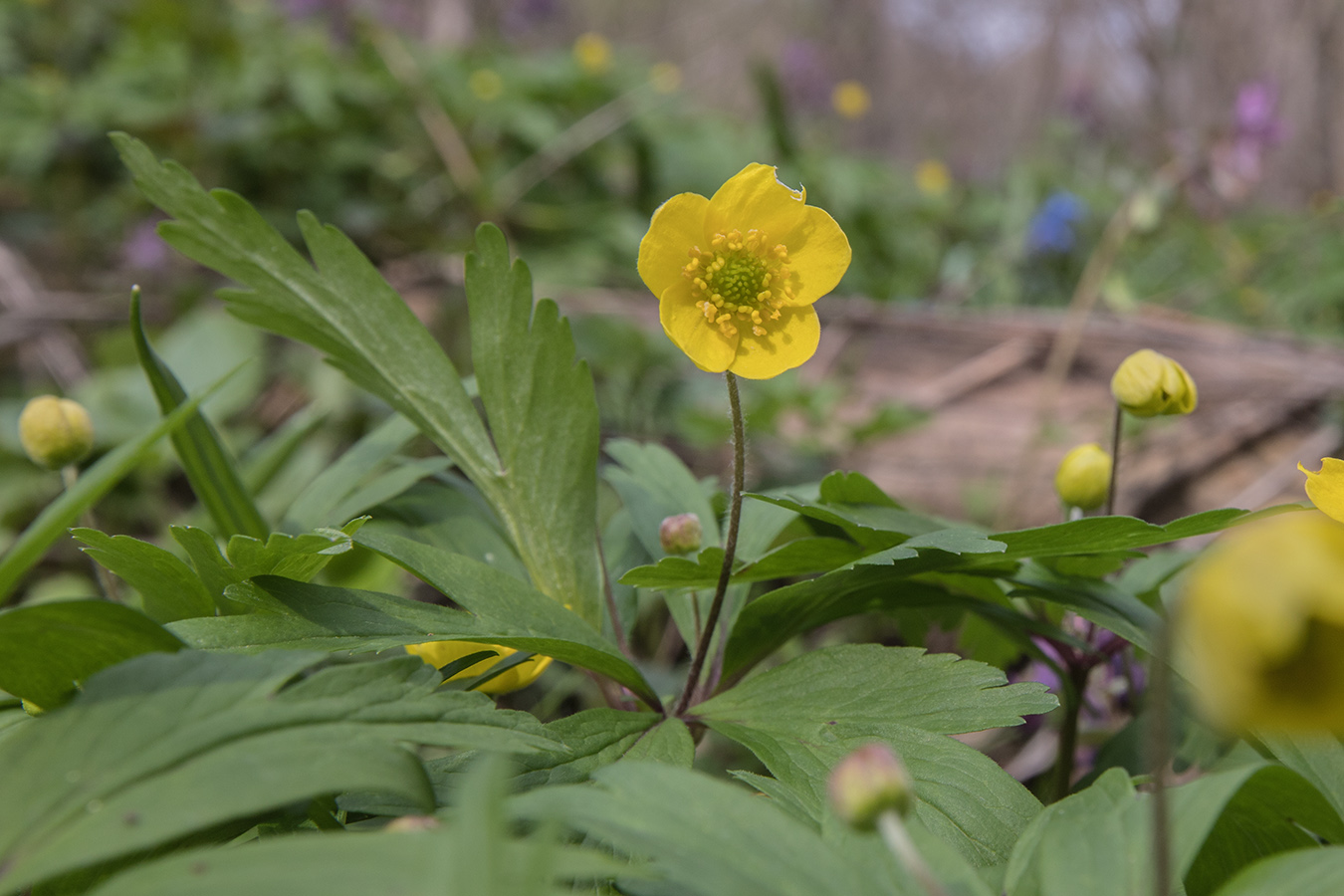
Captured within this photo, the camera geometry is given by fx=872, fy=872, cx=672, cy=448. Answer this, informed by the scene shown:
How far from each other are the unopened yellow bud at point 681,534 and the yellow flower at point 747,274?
0.59 feet

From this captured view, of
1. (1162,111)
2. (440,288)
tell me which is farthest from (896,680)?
(1162,111)

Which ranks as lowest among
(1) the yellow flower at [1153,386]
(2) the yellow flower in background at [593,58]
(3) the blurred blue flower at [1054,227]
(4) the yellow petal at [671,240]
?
(1) the yellow flower at [1153,386]

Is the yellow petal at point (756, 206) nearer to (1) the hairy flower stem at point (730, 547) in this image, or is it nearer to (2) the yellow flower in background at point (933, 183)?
(1) the hairy flower stem at point (730, 547)

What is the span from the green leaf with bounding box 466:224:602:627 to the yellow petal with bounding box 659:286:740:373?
11 cm

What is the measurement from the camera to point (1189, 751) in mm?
904

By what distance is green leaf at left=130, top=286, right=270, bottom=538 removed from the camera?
965mm

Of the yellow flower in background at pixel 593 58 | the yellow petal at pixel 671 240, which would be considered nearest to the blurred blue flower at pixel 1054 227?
the yellow flower in background at pixel 593 58

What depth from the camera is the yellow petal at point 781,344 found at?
88 cm

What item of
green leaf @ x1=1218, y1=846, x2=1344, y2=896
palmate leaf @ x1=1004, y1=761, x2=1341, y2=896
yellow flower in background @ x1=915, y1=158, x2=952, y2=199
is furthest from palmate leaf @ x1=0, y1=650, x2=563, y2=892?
yellow flower in background @ x1=915, y1=158, x2=952, y2=199

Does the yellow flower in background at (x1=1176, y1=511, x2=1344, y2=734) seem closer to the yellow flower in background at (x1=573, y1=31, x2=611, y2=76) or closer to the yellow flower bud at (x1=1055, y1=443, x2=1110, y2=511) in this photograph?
the yellow flower bud at (x1=1055, y1=443, x2=1110, y2=511)

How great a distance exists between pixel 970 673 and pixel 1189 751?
0.33 m

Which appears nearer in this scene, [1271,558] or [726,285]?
[1271,558]

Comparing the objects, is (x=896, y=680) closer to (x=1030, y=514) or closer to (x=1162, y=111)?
(x=1030, y=514)

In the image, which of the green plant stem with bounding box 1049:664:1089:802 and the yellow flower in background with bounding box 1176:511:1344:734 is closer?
the yellow flower in background with bounding box 1176:511:1344:734
